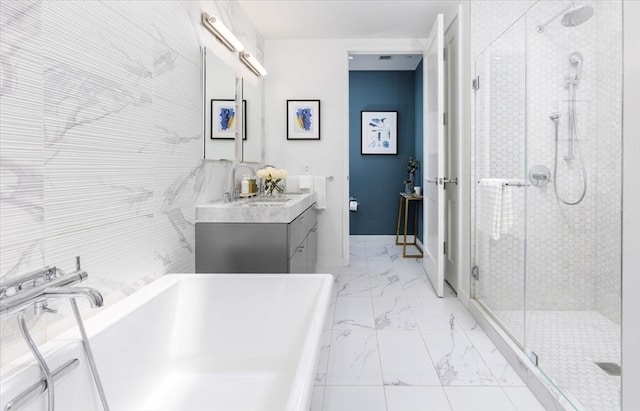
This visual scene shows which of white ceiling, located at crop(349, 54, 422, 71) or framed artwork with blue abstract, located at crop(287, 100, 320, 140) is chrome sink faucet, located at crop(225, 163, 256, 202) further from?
white ceiling, located at crop(349, 54, 422, 71)

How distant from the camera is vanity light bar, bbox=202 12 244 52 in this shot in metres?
2.40

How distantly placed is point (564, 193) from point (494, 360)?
95 cm

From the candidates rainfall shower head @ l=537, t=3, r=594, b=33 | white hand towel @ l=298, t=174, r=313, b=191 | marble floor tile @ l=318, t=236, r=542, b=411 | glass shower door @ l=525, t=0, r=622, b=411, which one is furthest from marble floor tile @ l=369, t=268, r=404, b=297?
rainfall shower head @ l=537, t=3, r=594, b=33

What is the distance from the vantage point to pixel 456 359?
2115mm

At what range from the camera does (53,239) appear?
1.18 metres

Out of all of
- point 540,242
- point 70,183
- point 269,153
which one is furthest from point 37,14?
point 269,153

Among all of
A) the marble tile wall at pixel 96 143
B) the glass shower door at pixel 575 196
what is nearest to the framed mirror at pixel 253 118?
the marble tile wall at pixel 96 143

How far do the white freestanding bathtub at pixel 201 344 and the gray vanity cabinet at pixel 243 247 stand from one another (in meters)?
0.46

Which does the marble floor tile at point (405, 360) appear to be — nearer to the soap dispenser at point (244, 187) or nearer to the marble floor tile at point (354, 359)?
the marble floor tile at point (354, 359)

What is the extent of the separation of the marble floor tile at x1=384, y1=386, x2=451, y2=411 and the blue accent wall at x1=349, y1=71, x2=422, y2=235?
393 cm

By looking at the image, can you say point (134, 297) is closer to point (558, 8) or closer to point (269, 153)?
point (558, 8)

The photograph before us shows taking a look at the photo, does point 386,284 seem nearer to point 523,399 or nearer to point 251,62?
point 523,399

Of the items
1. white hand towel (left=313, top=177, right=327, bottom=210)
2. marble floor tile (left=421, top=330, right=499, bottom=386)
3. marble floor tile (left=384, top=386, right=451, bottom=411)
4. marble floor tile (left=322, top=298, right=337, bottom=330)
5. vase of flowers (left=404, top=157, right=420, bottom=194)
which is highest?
vase of flowers (left=404, top=157, right=420, bottom=194)

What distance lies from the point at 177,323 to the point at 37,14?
1175mm
